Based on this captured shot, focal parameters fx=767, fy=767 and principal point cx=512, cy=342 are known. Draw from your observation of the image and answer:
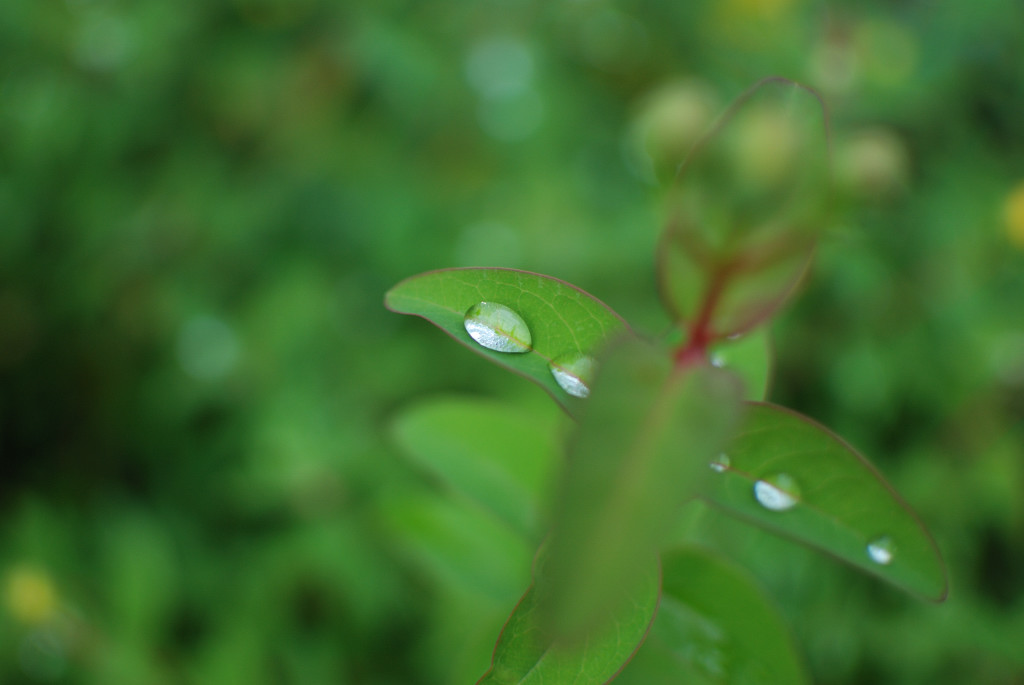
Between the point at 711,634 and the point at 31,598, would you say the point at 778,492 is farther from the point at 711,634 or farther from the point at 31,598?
the point at 31,598

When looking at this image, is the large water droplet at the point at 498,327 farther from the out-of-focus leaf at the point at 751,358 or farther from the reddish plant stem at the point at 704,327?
the out-of-focus leaf at the point at 751,358

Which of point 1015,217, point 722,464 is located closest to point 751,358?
point 722,464

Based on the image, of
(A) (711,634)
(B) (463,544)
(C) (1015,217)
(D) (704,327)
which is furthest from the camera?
(C) (1015,217)

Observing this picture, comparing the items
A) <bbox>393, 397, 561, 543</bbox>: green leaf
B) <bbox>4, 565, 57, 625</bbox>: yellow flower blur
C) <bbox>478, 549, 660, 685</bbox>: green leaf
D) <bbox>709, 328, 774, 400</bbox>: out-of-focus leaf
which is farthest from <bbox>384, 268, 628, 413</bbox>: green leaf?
<bbox>4, 565, 57, 625</bbox>: yellow flower blur

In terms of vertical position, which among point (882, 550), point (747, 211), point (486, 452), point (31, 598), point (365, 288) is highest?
point (747, 211)

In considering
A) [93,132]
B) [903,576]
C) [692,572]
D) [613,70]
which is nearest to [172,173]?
[93,132]

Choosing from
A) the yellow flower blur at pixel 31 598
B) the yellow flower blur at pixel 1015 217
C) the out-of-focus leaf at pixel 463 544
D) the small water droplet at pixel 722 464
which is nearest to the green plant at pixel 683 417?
the small water droplet at pixel 722 464

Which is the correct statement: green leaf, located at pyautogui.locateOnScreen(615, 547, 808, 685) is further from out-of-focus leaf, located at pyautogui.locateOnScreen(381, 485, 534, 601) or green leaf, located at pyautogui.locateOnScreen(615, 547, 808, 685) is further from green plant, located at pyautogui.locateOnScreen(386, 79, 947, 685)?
out-of-focus leaf, located at pyautogui.locateOnScreen(381, 485, 534, 601)
